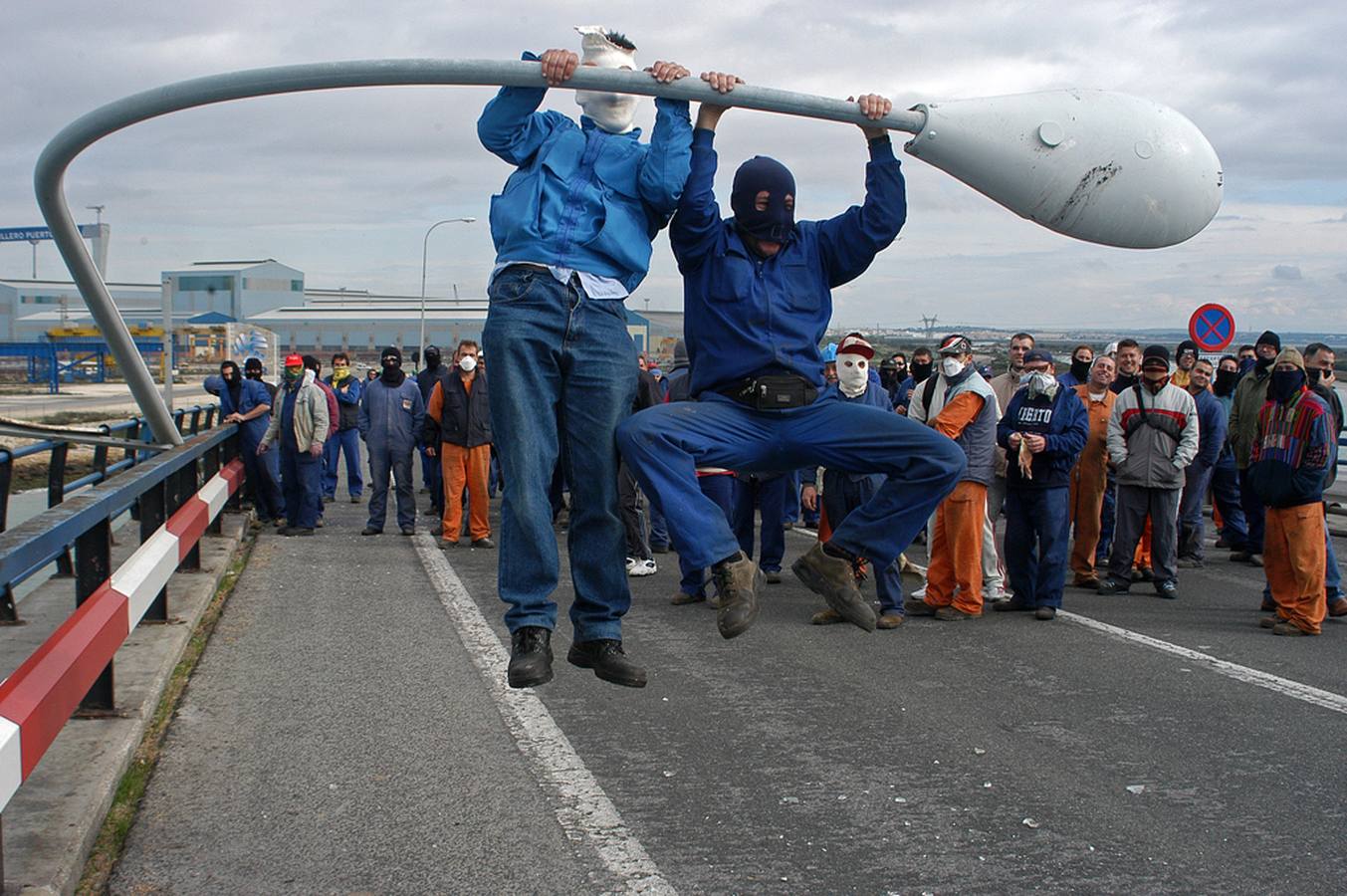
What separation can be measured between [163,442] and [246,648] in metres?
1.33

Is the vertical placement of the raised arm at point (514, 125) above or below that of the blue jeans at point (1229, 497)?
above

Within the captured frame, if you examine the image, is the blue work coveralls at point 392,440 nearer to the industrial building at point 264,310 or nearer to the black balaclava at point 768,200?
the black balaclava at point 768,200

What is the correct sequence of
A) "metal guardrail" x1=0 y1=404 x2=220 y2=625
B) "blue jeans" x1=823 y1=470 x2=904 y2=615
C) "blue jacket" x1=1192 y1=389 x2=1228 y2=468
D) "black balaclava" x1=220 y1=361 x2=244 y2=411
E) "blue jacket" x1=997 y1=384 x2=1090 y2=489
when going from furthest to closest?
"black balaclava" x1=220 y1=361 x2=244 y2=411, "blue jacket" x1=1192 y1=389 x2=1228 y2=468, "blue jacket" x1=997 y1=384 x2=1090 y2=489, "blue jeans" x1=823 y1=470 x2=904 y2=615, "metal guardrail" x1=0 y1=404 x2=220 y2=625

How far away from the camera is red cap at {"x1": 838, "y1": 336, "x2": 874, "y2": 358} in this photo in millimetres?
6789

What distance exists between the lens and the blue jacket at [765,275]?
446cm

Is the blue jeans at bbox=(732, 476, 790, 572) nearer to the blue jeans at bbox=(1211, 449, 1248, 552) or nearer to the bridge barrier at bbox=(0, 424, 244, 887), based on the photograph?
the bridge barrier at bbox=(0, 424, 244, 887)

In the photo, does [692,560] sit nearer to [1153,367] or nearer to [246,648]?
[246,648]

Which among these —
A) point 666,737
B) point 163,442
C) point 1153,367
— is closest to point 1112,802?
point 666,737

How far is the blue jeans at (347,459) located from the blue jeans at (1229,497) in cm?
1011

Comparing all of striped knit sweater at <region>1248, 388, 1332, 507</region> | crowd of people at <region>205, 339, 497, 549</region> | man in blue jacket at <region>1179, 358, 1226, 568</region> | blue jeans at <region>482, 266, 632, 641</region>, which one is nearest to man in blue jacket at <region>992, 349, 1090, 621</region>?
striped knit sweater at <region>1248, 388, 1332, 507</region>

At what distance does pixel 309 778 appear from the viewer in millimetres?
5465

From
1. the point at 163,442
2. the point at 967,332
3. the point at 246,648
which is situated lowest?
the point at 246,648

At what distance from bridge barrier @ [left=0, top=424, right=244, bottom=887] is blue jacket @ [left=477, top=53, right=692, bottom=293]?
1.85m

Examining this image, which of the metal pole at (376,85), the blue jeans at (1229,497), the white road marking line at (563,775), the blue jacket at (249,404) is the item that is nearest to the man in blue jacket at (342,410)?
the blue jacket at (249,404)
